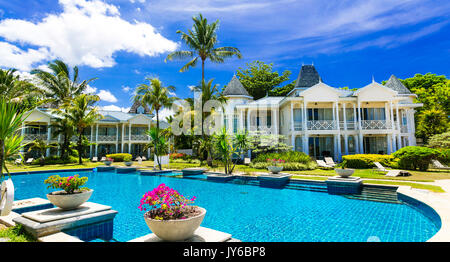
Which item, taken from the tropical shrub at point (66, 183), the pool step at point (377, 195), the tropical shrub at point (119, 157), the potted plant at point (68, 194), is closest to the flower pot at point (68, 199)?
the potted plant at point (68, 194)

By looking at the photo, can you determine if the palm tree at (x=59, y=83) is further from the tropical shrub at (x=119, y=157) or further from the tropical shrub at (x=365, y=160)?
the tropical shrub at (x=365, y=160)

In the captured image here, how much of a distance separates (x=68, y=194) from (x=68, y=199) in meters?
0.19

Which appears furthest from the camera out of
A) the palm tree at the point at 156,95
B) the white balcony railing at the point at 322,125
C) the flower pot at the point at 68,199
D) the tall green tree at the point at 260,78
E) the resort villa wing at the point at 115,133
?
the tall green tree at the point at 260,78

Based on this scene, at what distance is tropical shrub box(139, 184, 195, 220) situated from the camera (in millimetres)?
3465

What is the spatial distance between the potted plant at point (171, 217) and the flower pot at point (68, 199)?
239 cm

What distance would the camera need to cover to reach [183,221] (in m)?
3.25

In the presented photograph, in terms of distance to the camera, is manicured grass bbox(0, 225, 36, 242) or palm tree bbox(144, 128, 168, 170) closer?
manicured grass bbox(0, 225, 36, 242)

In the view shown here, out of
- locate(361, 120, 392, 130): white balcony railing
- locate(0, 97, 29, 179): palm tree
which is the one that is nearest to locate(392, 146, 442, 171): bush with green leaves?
locate(361, 120, 392, 130): white balcony railing

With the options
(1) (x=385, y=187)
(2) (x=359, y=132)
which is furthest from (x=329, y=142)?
(1) (x=385, y=187)

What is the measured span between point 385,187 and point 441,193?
174cm

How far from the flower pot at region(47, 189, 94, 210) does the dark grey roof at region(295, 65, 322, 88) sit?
80.6 ft

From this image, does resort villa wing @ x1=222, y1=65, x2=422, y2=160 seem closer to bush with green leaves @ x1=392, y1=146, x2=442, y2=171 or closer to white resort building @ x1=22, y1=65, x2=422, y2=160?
white resort building @ x1=22, y1=65, x2=422, y2=160

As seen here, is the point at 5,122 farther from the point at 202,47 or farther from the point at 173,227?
the point at 202,47

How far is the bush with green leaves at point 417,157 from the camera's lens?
1398 cm
